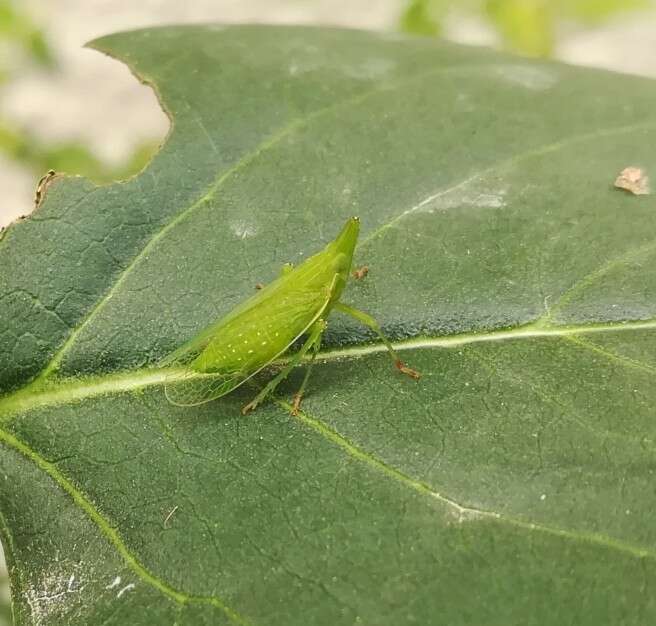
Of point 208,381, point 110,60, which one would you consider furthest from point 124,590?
point 110,60

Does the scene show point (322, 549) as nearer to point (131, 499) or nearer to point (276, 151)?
point (131, 499)

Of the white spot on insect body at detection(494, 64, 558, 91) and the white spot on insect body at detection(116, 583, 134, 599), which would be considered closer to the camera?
the white spot on insect body at detection(116, 583, 134, 599)

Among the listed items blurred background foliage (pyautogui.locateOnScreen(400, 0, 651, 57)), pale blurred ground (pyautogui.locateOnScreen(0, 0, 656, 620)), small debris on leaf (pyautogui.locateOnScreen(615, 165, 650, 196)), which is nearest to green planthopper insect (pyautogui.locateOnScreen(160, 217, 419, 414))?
small debris on leaf (pyautogui.locateOnScreen(615, 165, 650, 196))

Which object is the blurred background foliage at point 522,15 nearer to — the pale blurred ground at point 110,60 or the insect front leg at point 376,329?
the pale blurred ground at point 110,60

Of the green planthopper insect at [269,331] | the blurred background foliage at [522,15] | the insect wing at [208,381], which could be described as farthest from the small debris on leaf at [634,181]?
the blurred background foliage at [522,15]

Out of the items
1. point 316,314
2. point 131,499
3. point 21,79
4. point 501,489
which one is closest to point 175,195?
point 316,314

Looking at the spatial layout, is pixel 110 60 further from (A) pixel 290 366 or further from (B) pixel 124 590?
(B) pixel 124 590

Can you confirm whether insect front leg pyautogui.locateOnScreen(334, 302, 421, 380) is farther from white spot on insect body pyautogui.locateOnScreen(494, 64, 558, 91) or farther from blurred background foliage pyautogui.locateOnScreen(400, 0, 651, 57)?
blurred background foliage pyautogui.locateOnScreen(400, 0, 651, 57)
